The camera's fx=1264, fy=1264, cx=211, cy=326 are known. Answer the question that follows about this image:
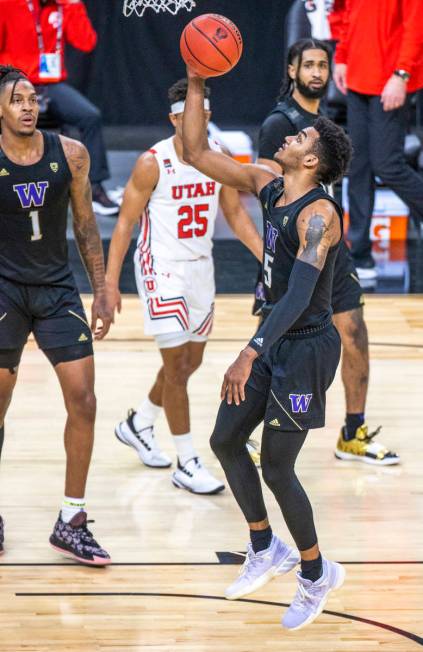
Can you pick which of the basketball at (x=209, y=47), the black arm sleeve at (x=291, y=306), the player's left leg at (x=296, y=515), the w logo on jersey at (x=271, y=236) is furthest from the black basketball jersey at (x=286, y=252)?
the basketball at (x=209, y=47)

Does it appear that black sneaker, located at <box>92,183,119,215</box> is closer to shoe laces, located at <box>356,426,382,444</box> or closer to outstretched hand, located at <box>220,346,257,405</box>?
shoe laces, located at <box>356,426,382,444</box>

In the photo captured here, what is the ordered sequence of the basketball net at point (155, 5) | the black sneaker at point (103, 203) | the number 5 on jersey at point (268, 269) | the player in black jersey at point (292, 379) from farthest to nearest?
the black sneaker at point (103, 203) → the basketball net at point (155, 5) → the number 5 on jersey at point (268, 269) → the player in black jersey at point (292, 379)

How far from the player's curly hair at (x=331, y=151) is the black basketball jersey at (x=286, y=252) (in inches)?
3.0

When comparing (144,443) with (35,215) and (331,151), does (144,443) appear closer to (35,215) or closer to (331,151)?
(35,215)

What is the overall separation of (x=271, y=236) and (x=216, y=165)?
564mm

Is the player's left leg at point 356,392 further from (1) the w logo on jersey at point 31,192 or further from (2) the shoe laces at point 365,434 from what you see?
(1) the w logo on jersey at point 31,192

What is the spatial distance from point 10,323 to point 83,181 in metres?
0.69

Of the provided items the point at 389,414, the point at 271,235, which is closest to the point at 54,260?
Result: the point at 271,235

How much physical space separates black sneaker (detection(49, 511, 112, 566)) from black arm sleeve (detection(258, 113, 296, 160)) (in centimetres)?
223

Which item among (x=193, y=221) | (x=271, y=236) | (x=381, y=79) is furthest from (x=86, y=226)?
(x=381, y=79)

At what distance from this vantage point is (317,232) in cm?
461

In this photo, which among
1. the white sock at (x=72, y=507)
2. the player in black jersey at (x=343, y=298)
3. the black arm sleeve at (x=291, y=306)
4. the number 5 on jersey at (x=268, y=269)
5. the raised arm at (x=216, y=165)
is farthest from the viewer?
the player in black jersey at (x=343, y=298)

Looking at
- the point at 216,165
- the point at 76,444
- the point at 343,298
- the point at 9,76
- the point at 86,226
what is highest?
the point at 9,76

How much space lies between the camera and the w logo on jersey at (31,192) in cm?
530
